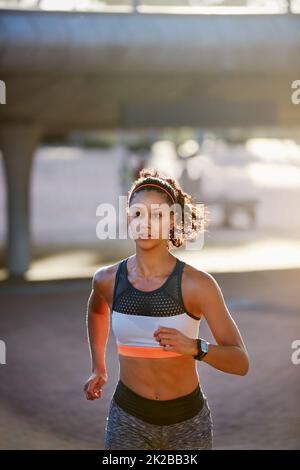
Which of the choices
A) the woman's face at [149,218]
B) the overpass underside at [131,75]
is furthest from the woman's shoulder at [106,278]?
the overpass underside at [131,75]

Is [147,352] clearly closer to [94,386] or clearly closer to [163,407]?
[163,407]

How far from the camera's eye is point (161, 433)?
14.1ft

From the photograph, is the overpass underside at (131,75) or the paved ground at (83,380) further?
the overpass underside at (131,75)

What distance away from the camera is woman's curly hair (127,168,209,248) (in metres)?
4.25

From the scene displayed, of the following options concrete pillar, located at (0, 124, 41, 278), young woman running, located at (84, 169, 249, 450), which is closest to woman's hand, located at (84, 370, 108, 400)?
young woman running, located at (84, 169, 249, 450)

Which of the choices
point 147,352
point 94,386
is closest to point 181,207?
point 147,352

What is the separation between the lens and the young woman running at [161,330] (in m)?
4.14

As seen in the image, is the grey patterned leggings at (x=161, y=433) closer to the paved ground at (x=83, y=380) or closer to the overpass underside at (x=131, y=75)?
the paved ground at (x=83, y=380)

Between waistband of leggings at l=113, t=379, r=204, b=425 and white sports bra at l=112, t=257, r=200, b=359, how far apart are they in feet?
0.70

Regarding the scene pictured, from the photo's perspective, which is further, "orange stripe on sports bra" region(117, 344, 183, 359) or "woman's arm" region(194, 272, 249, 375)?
"orange stripe on sports bra" region(117, 344, 183, 359)

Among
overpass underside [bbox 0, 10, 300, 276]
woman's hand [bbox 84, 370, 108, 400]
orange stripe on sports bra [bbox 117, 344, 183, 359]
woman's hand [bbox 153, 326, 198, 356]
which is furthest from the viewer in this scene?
overpass underside [bbox 0, 10, 300, 276]

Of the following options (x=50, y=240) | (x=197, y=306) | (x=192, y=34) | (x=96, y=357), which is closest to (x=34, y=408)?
(x=96, y=357)

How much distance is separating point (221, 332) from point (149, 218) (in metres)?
0.57

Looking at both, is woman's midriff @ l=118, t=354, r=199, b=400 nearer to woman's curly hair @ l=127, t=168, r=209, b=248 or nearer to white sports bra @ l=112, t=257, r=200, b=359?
white sports bra @ l=112, t=257, r=200, b=359
